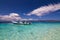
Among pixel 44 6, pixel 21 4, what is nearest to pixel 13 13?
pixel 21 4

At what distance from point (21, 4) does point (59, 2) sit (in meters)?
0.59

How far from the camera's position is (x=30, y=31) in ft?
8.21

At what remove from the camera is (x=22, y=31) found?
8.11 ft

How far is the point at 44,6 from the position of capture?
2.50 meters

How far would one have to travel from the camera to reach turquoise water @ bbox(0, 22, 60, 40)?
2.44 m

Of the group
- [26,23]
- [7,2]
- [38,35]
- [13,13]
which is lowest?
[38,35]

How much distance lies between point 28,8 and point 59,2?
49 centimetres

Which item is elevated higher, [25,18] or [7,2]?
[7,2]

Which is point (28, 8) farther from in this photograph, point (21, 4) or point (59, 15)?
point (59, 15)

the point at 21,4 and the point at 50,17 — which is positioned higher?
the point at 21,4

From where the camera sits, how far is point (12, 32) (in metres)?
2.45

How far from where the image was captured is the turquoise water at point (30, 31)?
2.44 meters

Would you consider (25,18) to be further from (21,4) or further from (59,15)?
(59,15)

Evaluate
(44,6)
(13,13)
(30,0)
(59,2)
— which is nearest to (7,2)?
(13,13)
